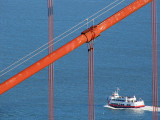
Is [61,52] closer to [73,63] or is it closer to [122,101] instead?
[122,101]

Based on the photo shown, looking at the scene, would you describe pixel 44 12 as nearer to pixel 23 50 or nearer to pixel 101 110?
pixel 23 50

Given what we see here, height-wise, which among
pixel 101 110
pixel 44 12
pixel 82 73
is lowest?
pixel 101 110

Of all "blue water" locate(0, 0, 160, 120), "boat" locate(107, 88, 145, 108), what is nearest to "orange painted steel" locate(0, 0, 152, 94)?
"blue water" locate(0, 0, 160, 120)

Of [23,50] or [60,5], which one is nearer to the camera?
[23,50]

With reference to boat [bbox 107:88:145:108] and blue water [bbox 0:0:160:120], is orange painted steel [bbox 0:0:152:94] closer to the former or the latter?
blue water [bbox 0:0:160:120]

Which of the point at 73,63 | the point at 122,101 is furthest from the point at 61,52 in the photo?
the point at 73,63

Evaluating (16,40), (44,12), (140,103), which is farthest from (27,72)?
(44,12)

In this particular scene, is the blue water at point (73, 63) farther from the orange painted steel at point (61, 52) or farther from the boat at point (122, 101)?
the orange painted steel at point (61, 52)
